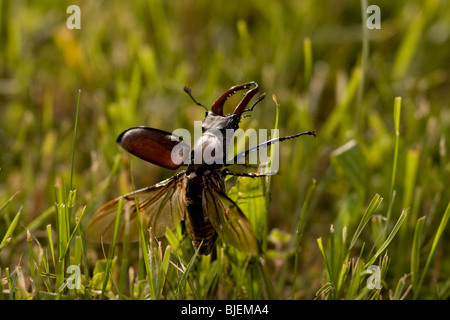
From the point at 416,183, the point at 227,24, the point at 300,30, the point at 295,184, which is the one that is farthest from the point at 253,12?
Answer: the point at 416,183

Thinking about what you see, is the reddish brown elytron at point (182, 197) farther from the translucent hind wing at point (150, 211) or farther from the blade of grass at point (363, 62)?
the blade of grass at point (363, 62)

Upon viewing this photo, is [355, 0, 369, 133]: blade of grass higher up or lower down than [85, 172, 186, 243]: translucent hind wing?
higher up

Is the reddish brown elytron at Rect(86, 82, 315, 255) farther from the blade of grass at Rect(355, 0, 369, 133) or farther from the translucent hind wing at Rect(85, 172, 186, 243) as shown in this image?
the blade of grass at Rect(355, 0, 369, 133)

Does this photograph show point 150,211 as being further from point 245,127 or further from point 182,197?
point 245,127

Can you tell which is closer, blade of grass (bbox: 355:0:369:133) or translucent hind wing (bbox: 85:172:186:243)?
translucent hind wing (bbox: 85:172:186:243)

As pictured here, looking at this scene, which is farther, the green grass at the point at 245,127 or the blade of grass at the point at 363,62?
the blade of grass at the point at 363,62

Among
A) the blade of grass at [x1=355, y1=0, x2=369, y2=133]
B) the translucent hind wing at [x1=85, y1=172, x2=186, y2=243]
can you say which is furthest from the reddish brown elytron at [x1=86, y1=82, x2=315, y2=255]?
the blade of grass at [x1=355, y1=0, x2=369, y2=133]

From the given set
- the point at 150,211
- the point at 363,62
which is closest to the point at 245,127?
the point at 363,62

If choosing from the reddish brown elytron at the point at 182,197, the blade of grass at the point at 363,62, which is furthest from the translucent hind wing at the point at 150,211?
the blade of grass at the point at 363,62
